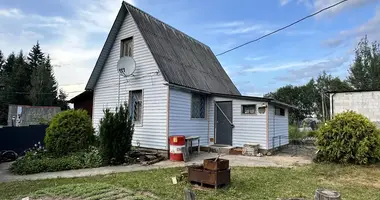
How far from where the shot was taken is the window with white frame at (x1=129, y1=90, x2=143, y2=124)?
10.8 meters

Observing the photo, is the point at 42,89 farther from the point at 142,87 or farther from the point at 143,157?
the point at 143,157

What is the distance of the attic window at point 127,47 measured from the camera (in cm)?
1127

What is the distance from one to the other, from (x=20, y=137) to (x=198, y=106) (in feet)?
25.5

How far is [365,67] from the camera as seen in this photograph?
2991 cm

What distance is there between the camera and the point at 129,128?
344 inches

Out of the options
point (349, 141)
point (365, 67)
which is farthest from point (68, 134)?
point (365, 67)

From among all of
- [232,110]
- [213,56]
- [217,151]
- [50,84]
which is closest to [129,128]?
[217,151]

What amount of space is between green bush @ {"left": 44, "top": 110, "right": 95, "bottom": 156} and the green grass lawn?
2891 mm

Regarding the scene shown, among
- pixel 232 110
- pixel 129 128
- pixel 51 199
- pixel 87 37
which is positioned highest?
pixel 87 37

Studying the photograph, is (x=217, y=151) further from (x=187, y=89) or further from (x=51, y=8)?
(x=51, y=8)

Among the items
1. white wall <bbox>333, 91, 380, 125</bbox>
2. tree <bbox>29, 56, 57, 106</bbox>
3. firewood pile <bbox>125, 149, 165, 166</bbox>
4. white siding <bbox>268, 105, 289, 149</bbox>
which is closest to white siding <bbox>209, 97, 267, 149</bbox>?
white siding <bbox>268, 105, 289, 149</bbox>

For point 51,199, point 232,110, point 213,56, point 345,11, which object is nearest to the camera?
point 51,199

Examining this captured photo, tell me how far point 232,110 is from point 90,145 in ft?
20.5

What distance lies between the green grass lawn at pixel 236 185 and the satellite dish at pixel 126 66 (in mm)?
5106
